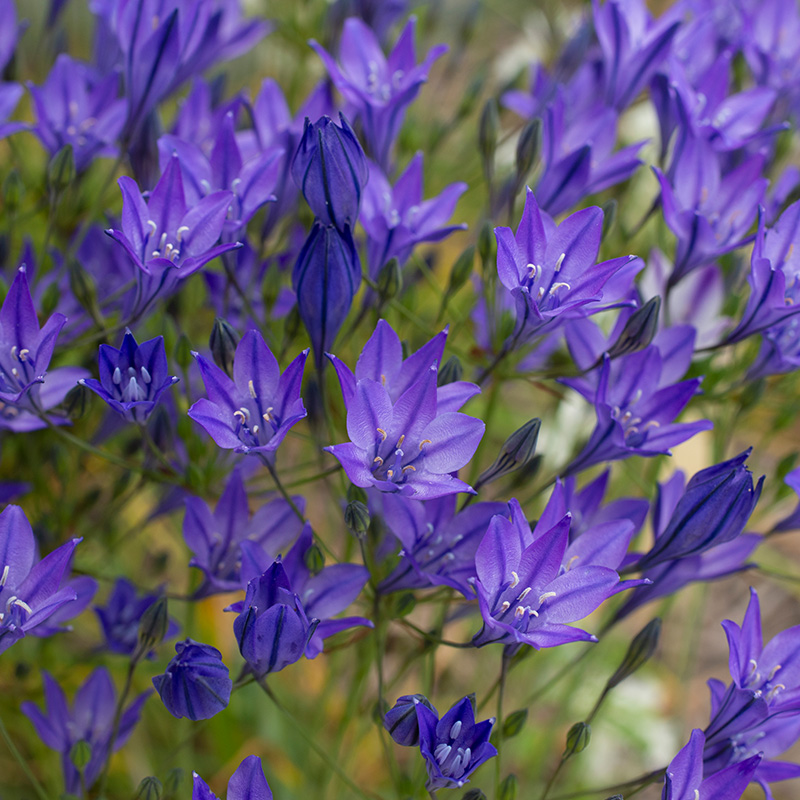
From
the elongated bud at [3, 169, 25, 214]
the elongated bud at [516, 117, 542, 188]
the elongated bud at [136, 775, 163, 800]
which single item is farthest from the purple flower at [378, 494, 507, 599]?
the elongated bud at [3, 169, 25, 214]

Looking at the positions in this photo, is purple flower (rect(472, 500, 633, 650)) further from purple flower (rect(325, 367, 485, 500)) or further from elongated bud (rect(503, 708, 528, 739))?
elongated bud (rect(503, 708, 528, 739))

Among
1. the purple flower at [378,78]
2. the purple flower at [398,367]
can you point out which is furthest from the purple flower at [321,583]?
the purple flower at [378,78]

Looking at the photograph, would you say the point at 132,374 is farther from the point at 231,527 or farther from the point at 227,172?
the point at 227,172

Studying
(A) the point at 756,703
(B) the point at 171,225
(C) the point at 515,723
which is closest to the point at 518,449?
(C) the point at 515,723

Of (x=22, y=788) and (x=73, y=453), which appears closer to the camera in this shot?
(x=73, y=453)

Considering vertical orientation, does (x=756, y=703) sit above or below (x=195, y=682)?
below

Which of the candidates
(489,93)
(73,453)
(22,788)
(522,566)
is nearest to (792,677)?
(522,566)

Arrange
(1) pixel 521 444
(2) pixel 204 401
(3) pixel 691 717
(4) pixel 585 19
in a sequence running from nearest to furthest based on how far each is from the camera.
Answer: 1. (2) pixel 204 401
2. (1) pixel 521 444
3. (4) pixel 585 19
4. (3) pixel 691 717

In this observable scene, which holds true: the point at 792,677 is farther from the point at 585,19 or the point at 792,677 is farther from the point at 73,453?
the point at 585,19
